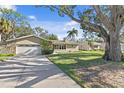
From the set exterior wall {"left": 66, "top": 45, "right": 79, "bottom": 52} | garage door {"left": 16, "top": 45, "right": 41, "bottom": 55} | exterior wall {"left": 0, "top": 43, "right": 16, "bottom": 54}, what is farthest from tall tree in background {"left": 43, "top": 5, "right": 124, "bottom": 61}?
exterior wall {"left": 66, "top": 45, "right": 79, "bottom": 52}

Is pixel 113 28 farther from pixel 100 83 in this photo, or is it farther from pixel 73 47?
pixel 73 47

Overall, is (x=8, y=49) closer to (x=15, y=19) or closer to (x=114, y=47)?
(x=15, y=19)

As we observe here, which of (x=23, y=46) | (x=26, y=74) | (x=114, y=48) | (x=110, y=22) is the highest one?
(x=110, y=22)

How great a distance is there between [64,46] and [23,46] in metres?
11.4

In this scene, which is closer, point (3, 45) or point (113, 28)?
A: point (113, 28)

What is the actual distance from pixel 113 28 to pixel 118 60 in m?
2.56

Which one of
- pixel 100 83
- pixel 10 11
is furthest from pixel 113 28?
pixel 10 11

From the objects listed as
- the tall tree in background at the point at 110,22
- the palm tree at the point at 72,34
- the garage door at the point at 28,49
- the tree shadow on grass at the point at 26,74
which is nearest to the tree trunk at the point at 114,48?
the tall tree in background at the point at 110,22

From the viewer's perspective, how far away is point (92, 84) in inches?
318

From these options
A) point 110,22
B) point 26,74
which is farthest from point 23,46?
point 26,74

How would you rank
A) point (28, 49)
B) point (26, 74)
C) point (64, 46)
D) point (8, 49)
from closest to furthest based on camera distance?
point (26, 74) → point (8, 49) → point (28, 49) → point (64, 46)

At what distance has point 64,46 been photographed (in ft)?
143

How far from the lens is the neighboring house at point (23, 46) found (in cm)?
3359

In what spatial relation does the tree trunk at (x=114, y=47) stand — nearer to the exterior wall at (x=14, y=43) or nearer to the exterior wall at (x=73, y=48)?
the exterior wall at (x=14, y=43)
